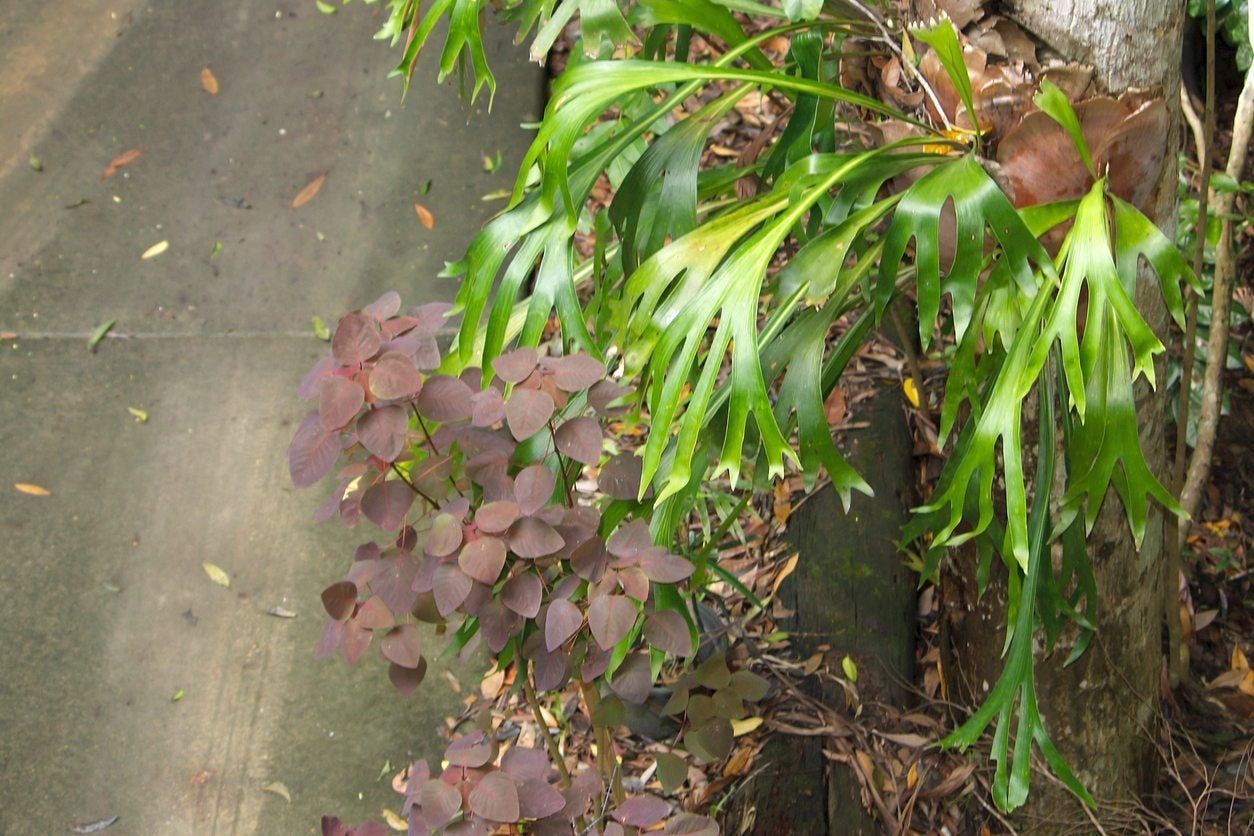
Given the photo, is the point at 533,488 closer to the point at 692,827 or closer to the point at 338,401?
the point at 338,401

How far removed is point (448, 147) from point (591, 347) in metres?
2.48

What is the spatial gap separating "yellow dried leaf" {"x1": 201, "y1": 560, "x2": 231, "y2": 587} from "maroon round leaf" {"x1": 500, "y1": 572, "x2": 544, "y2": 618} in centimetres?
167

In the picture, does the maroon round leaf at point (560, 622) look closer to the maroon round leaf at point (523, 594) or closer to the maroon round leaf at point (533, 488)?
the maroon round leaf at point (523, 594)

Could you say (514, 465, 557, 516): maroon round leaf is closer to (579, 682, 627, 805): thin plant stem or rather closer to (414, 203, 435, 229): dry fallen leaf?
(579, 682, 627, 805): thin plant stem

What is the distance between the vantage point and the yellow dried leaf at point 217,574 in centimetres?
304

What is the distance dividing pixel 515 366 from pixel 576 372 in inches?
3.4

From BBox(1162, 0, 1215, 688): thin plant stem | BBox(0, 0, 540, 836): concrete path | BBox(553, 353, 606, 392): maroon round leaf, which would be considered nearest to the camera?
BBox(553, 353, 606, 392): maroon round leaf

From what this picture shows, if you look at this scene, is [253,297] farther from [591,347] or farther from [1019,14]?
[1019,14]

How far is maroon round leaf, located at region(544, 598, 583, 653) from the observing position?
1564mm

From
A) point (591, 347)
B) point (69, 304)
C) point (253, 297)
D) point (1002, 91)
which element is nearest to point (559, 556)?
point (591, 347)

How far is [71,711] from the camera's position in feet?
9.25

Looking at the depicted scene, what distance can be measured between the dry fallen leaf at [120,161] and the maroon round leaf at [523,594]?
118 inches

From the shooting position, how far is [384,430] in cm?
155

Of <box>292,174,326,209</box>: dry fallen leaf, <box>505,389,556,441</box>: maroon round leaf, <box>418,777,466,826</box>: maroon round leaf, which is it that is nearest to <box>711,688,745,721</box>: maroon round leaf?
<box>418,777,466,826</box>: maroon round leaf
